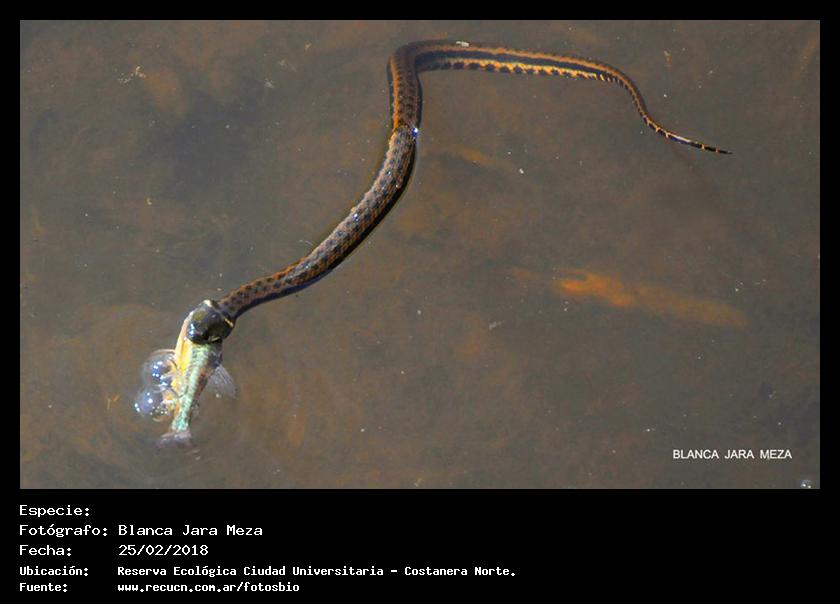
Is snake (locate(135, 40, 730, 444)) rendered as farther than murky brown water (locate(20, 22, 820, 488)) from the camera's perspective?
No

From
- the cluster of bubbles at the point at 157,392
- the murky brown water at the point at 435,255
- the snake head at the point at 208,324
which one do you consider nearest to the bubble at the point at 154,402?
the cluster of bubbles at the point at 157,392

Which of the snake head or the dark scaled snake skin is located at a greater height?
the dark scaled snake skin

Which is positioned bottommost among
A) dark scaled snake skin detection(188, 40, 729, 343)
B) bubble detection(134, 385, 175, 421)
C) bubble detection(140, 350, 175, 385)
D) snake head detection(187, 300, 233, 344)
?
bubble detection(134, 385, 175, 421)

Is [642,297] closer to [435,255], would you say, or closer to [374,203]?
[435,255]

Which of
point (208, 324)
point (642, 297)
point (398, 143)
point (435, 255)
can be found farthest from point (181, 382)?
point (642, 297)

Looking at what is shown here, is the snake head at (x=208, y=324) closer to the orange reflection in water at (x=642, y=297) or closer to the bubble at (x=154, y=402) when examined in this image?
the bubble at (x=154, y=402)

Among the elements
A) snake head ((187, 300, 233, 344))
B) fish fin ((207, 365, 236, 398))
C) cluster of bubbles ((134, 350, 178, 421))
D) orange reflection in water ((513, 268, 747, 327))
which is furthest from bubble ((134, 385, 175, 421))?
orange reflection in water ((513, 268, 747, 327))

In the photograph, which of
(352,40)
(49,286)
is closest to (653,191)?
(352,40)

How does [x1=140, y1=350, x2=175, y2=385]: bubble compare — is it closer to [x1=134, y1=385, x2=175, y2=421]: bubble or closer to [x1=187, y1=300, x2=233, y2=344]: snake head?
[x1=134, y1=385, x2=175, y2=421]: bubble
